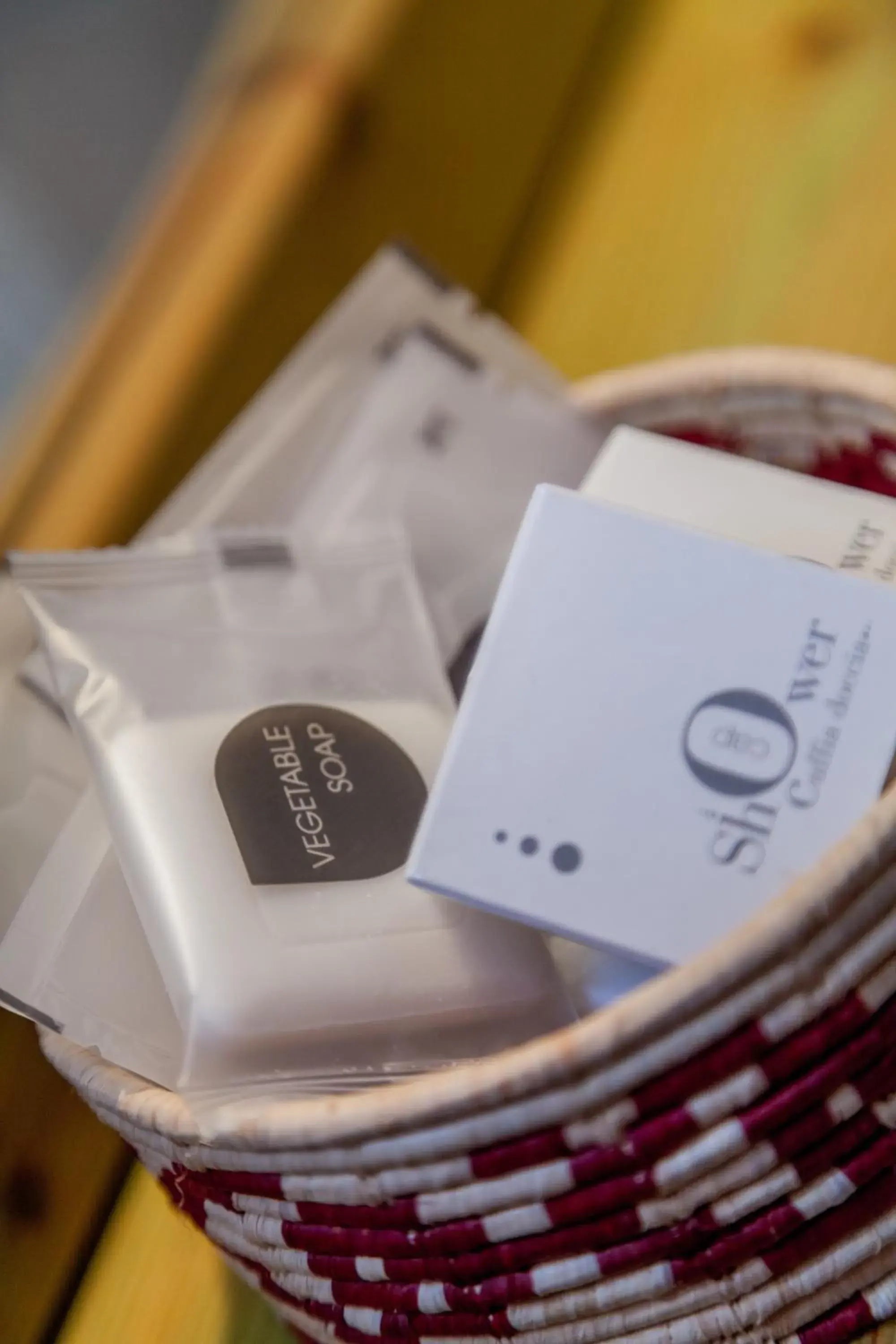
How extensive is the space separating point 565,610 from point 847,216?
0.42m

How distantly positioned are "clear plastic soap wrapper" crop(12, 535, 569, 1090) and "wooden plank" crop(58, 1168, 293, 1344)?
121mm

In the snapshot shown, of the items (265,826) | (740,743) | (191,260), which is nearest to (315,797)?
(265,826)

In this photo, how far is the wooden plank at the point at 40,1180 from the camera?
46 centimetres

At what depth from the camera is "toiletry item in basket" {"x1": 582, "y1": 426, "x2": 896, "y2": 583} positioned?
45cm

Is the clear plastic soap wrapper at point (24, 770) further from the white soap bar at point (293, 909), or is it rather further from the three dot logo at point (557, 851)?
the three dot logo at point (557, 851)

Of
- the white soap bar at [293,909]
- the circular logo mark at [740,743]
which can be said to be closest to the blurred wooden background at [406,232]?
the white soap bar at [293,909]

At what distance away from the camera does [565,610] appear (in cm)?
41

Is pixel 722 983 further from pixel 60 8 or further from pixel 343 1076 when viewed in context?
pixel 60 8

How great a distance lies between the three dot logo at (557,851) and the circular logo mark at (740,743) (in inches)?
1.7

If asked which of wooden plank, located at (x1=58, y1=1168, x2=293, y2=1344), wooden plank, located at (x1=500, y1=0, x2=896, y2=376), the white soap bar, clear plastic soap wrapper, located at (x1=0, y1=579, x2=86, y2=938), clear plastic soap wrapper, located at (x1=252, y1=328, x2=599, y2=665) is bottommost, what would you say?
wooden plank, located at (x1=58, y1=1168, x2=293, y2=1344)

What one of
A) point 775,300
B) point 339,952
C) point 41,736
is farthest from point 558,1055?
point 775,300

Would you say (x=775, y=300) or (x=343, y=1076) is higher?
(x=775, y=300)

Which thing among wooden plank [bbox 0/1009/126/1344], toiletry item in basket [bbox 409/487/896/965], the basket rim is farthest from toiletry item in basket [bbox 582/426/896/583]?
wooden plank [bbox 0/1009/126/1344]

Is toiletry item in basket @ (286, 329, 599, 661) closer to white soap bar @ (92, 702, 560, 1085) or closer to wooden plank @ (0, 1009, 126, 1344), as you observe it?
white soap bar @ (92, 702, 560, 1085)
